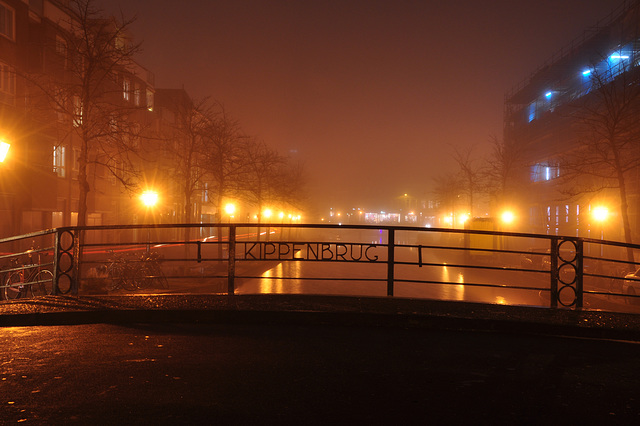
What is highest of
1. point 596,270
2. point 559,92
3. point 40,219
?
point 559,92

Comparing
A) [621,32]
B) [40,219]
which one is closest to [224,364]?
[40,219]

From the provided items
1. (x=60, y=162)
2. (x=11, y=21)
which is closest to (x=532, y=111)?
(x=60, y=162)

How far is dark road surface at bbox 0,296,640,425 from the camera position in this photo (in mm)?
3791

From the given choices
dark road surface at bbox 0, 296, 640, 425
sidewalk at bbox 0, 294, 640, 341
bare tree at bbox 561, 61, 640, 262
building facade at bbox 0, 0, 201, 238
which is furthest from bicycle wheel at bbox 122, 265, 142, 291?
bare tree at bbox 561, 61, 640, 262

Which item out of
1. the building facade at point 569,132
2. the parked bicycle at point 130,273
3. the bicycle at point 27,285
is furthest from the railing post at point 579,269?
the building facade at point 569,132

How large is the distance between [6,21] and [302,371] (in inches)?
1138

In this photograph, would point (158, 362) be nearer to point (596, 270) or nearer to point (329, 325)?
point (329, 325)

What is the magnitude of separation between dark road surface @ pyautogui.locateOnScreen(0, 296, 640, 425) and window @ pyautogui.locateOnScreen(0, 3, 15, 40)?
968 inches

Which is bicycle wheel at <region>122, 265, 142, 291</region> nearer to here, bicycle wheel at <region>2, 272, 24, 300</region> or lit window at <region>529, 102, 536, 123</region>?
bicycle wheel at <region>2, 272, 24, 300</region>

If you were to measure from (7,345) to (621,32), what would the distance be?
43.2 m

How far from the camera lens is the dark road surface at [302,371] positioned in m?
3.79

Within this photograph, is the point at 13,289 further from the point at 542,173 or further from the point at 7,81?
the point at 542,173

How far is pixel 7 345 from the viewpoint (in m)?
5.80

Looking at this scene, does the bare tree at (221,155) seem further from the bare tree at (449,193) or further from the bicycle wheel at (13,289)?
the bare tree at (449,193)
